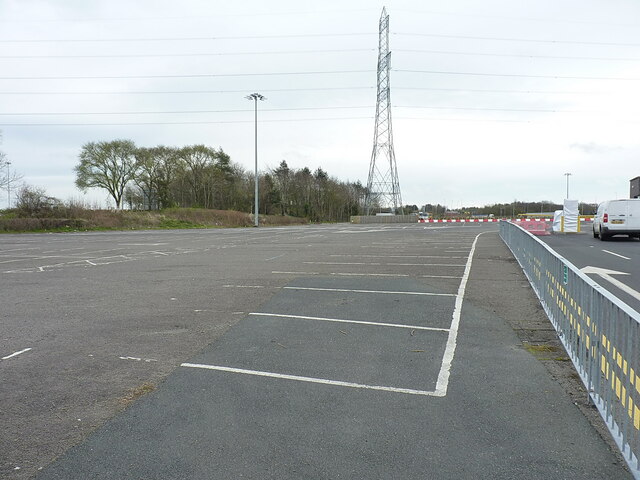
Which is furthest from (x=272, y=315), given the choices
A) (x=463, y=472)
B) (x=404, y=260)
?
(x=404, y=260)

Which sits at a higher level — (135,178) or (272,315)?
(135,178)

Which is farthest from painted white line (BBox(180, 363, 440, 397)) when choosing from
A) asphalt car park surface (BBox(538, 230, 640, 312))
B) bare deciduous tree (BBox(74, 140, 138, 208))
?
bare deciduous tree (BBox(74, 140, 138, 208))

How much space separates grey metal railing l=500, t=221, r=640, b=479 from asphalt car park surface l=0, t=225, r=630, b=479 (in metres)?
0.23

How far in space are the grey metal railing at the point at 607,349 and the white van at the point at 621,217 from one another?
1922cm

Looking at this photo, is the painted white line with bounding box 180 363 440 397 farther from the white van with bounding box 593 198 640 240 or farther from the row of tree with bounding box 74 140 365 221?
the row of tree with bounding box 74 140 365 221

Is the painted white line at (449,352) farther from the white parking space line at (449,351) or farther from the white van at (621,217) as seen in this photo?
the white van at (621,217)

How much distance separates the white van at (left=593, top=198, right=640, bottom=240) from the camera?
2133 cm

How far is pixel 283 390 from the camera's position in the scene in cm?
443

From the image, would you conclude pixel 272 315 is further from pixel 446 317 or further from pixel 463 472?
pixel 463 472

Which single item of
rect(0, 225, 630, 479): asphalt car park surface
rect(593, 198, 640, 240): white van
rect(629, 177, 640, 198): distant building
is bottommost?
rect(0, 225, 630, 479): asphalt car park surface

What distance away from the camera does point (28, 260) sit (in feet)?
55.7

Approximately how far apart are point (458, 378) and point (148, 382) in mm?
3215

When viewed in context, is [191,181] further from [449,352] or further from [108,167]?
[449,352]

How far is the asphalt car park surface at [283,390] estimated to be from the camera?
3170 mm
